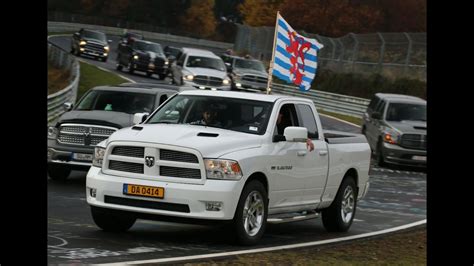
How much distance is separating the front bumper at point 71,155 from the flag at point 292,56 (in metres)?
3.83

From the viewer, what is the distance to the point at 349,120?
1887 inches

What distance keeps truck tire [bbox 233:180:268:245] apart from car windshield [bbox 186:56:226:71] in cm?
2969

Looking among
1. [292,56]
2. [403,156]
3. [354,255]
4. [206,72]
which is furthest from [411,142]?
[354,255]

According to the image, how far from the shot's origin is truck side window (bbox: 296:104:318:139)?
13.1 m

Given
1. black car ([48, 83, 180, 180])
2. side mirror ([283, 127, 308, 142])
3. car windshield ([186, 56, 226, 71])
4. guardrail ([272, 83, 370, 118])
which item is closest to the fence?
guardrail ([272, 83, 370, 118])

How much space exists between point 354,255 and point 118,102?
25.4 feet

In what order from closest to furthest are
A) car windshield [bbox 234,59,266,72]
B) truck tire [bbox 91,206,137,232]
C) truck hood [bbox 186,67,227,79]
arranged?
1. truck tire [bbox 91,206,137,232]
2. truck hood [bbox 186,67,227,79]
3. car windshield [bbox 234,59,266,72]

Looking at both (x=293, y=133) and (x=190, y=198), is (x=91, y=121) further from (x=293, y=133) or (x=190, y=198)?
(x=190, y=198)

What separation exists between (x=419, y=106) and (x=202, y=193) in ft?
60.9

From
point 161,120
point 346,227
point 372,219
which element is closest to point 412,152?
point 372,219

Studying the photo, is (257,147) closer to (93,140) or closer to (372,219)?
(372,219)

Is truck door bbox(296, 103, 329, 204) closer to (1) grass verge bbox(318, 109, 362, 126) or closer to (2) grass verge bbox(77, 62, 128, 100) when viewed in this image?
(2) grass verge bbox(77, 62, 128, 100)

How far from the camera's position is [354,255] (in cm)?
1141

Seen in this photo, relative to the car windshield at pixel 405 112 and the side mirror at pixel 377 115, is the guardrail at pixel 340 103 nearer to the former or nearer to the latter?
the car windshield at pixel 405 112
